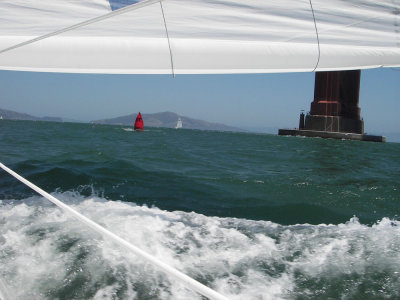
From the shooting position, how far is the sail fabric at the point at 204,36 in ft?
8.20

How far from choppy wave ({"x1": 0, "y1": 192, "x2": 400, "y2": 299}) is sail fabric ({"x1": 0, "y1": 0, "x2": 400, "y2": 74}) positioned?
1.29m

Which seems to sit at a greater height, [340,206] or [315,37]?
[315,37]

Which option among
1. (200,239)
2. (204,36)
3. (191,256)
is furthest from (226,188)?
(204,36)

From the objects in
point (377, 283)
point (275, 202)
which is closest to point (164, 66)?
point (377, 283)

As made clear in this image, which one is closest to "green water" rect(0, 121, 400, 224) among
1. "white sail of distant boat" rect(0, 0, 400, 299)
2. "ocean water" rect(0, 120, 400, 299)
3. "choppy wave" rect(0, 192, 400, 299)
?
"ocean water" rect(0, 120, 400, 299)

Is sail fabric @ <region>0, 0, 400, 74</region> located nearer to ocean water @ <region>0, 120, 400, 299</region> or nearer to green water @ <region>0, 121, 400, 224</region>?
ocean water @ <region>0, 120, 400, 299</region>

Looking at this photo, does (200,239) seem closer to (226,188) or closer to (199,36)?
(199,36)

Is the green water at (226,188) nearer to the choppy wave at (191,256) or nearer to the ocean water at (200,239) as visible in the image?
the ocean water at (200,239)

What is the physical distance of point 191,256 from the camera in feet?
8.65

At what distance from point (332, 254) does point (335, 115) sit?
40.7m

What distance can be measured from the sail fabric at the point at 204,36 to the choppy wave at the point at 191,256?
1.29m

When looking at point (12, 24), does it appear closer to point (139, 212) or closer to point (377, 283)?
point (139, 212)

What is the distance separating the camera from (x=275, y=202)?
4668 mm

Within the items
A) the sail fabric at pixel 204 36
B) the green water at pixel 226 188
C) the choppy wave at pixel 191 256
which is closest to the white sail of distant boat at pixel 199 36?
the sail fabric at pixel 204 36
